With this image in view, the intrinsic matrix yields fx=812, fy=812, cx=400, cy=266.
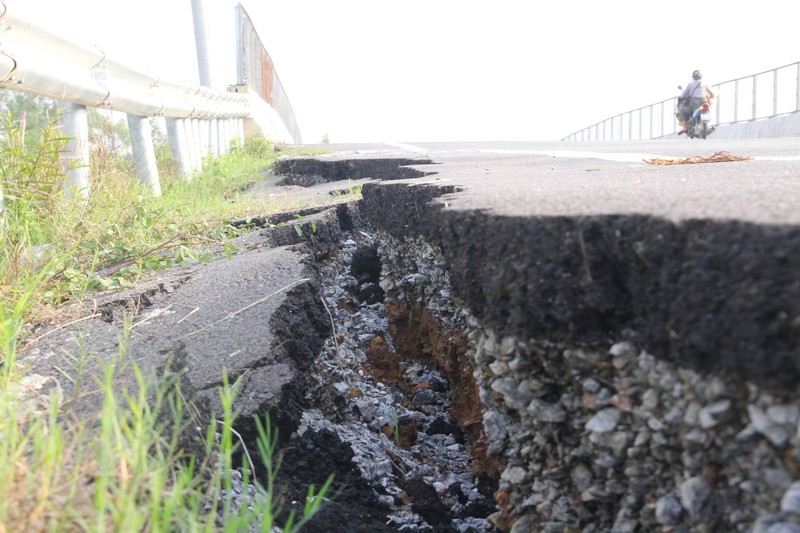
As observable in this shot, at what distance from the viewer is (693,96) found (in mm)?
15070

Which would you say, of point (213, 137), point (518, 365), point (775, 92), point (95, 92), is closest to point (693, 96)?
point (775, 92)

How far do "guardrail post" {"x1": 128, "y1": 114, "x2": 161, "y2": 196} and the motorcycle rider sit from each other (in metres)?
12.1

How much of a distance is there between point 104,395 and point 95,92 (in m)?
2.86

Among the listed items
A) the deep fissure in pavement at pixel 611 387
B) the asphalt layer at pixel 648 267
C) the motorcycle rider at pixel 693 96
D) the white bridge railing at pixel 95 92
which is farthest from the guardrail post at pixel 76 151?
the motorcycle rider at pixel 693 96

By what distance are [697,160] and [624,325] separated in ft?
9.14

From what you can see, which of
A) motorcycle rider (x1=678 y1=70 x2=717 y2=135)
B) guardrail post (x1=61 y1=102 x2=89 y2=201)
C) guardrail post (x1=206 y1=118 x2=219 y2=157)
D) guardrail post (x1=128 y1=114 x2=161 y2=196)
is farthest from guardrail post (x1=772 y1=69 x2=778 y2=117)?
guardrail post (x1=61 y1=102 x2=89 y2=201)

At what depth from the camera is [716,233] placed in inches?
56.9

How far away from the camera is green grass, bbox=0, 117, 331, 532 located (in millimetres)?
1457

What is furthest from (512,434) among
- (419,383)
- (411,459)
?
(419,383)

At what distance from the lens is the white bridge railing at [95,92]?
3703 millimetres

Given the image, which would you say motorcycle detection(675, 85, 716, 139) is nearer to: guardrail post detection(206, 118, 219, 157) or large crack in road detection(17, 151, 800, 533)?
guardrail post detection(206, 118, 219, 157)

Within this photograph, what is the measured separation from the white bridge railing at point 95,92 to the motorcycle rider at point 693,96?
980cm

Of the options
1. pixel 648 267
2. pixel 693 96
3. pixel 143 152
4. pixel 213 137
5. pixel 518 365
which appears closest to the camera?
pixel 648 267

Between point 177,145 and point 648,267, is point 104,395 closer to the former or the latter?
point 648,267
